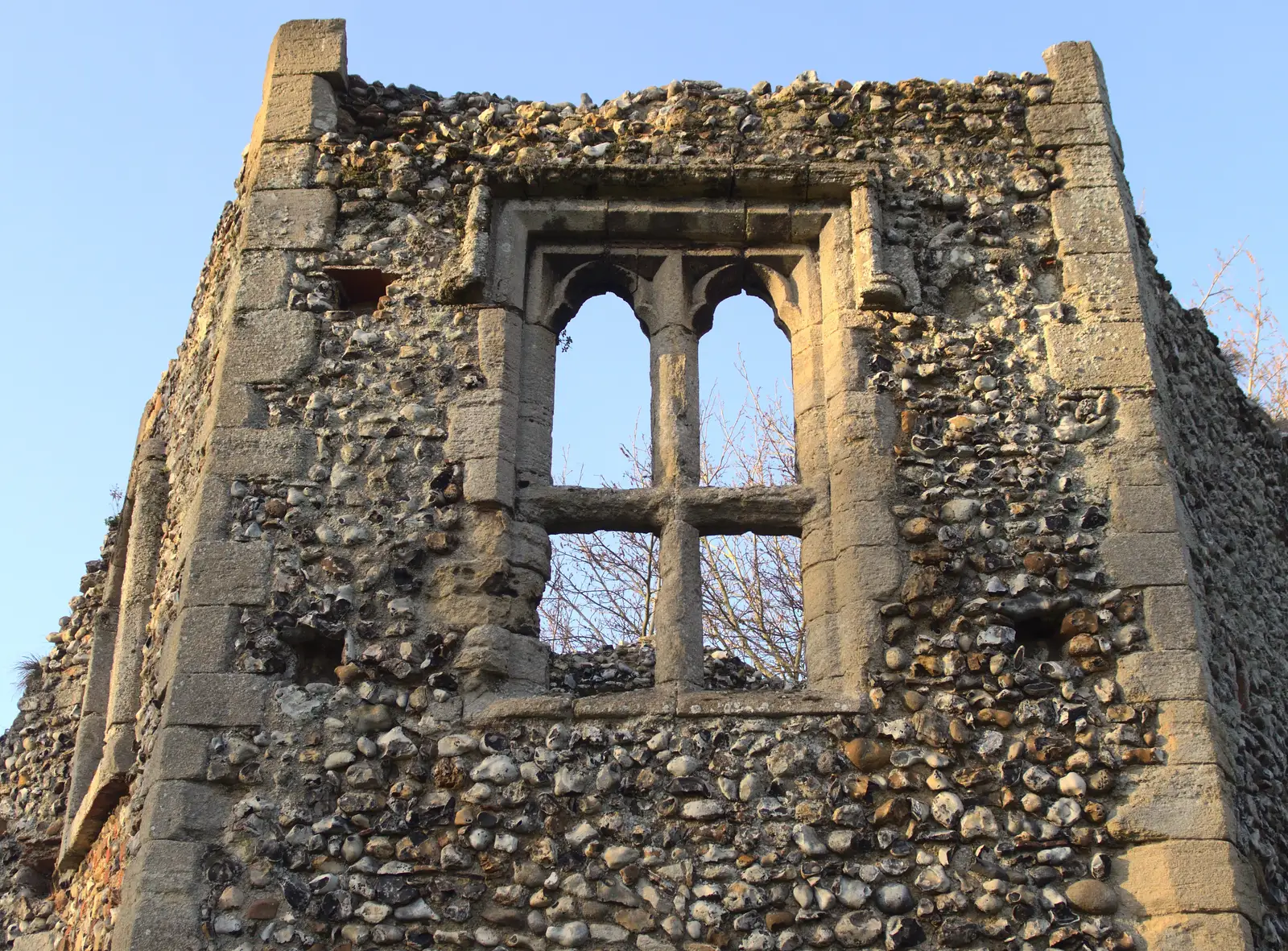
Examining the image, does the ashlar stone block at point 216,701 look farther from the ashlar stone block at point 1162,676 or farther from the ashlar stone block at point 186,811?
the ashlar stone block at point 1162,676

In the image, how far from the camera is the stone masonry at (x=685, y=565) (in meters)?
5.04

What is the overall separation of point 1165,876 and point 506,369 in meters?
3.20

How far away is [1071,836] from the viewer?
199 inches

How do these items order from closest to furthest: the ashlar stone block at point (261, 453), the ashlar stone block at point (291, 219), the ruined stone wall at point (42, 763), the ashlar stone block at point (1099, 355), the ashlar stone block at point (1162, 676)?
the ashlar stone block at point (1162, 676), the ashlar stone block at point (261, 453), the ashlar stone block at point (1099, 355), the ashlar stone block at point (291, 219), the ruined stone wall at point (42, 763)

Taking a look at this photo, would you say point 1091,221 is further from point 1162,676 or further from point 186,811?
point 186,811

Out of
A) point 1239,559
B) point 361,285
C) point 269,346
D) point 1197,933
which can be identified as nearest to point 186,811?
point 269,346

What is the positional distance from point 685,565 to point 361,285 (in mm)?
1988

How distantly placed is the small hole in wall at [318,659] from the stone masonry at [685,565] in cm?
2

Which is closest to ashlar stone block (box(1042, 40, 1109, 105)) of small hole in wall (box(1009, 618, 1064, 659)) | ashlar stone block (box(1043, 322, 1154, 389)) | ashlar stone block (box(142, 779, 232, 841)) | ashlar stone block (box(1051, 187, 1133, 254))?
ashlar stone block (box(1051, 187, 1133, 254))

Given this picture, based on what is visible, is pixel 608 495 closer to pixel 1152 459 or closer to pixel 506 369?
pixel 506 369

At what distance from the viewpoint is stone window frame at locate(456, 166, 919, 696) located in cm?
570

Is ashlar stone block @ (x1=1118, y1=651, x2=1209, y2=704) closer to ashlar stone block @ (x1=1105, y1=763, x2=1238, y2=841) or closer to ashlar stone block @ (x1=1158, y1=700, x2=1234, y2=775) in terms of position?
ashlar stone block @ (x1=1158, y1=700, x2=1234, y2=775)

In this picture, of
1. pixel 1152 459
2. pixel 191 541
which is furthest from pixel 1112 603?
pixel 191 541

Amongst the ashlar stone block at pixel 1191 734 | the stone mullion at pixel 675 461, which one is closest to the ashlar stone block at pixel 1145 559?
the ashlar stone block at pixel 1191 734
